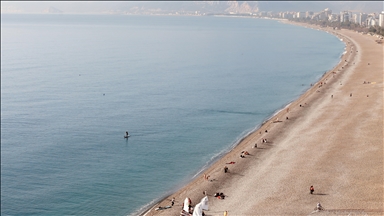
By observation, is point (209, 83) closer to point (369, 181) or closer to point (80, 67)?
point (80, 67)

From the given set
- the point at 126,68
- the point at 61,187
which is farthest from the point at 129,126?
the point at 126,68

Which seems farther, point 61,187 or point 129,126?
point 129,126

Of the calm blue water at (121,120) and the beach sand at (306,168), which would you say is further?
the calm blue water at (121,120)

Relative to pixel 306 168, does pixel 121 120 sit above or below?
below

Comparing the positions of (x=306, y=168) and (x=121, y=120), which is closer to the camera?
(x=306, y=168)
